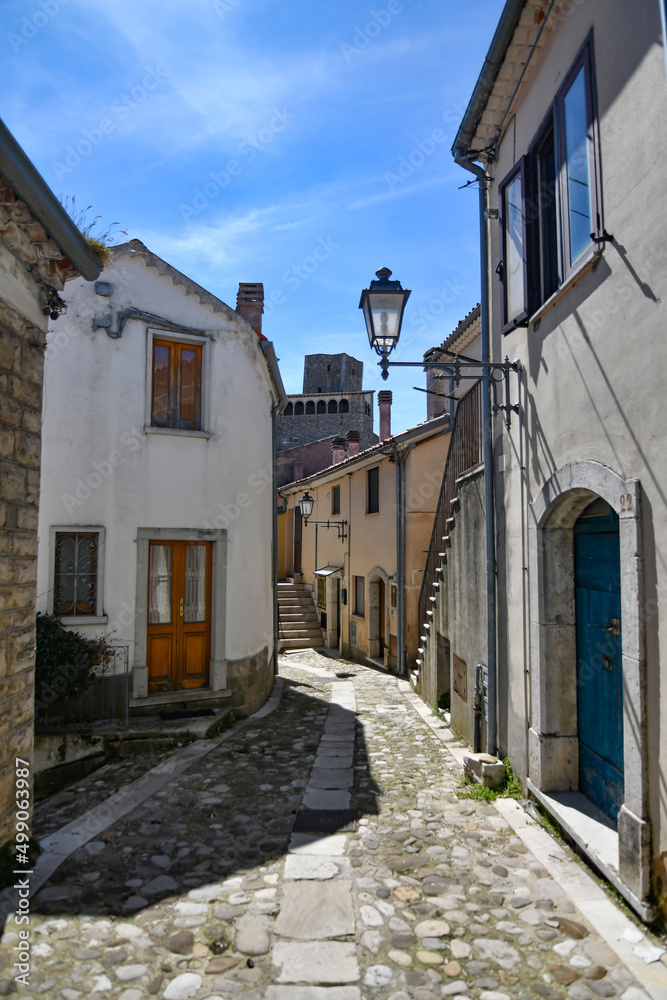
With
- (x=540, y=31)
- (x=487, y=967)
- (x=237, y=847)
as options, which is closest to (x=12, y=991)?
(x=237, y=847)

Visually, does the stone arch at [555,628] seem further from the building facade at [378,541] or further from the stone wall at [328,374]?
the stone wall at [328,374]

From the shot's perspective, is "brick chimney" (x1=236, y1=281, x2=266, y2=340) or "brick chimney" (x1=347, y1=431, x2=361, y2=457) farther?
"brick chimney" (x1=347, y1=431, x2=361, y2=457)

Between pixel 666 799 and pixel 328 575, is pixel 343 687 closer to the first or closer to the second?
pixel 328 575

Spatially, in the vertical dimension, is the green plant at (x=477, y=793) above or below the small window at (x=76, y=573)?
below

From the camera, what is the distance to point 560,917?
3.54m

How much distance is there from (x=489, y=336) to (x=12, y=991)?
6.33 meters

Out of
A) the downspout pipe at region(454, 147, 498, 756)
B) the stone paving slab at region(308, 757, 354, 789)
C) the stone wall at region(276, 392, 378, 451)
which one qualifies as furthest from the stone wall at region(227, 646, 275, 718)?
the stone wall at region(276, 392, 378, 451)

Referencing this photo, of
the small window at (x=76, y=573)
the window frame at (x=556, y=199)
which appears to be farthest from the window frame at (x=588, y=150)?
the small window at (x=76, y=573)

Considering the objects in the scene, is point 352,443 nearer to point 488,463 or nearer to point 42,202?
point 488,463

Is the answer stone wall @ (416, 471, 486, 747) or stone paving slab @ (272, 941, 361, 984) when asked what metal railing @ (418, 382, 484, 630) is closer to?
stone wall @ (416, 471, 486, 747)

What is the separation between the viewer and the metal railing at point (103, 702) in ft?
26.0

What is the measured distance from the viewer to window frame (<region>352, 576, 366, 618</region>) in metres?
17.3

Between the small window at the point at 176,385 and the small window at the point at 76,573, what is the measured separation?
193 centimetres

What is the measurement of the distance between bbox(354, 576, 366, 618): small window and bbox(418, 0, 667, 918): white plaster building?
10.8 metres
